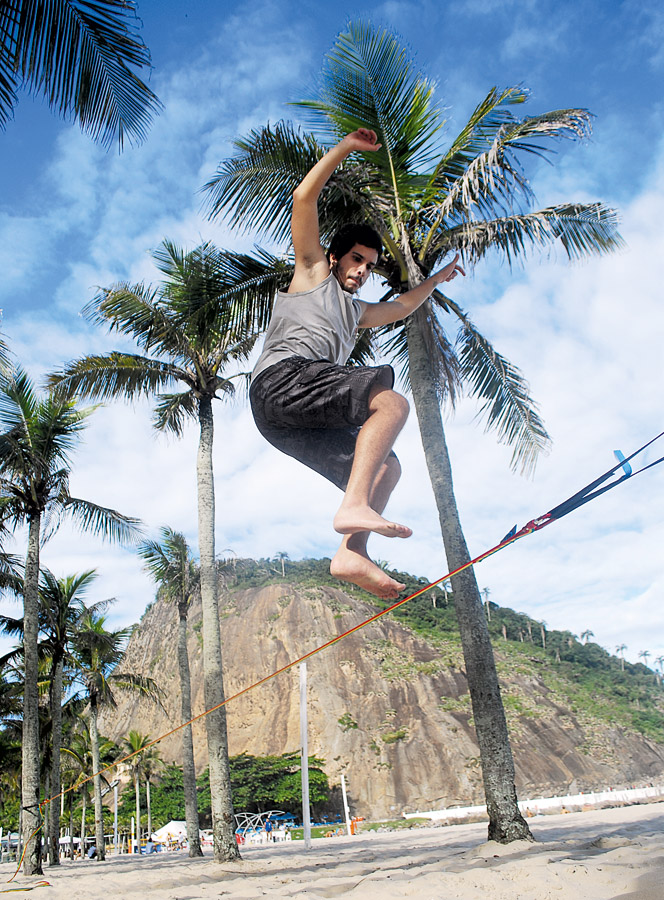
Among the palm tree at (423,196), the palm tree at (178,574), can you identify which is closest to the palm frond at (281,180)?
the palm tree at (423,196)

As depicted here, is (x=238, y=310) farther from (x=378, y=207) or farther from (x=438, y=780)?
(x=438, y=780)

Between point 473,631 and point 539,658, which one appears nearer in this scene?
point 473,631

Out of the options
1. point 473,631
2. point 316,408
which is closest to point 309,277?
point 316,408

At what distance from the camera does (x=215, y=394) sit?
458 inches

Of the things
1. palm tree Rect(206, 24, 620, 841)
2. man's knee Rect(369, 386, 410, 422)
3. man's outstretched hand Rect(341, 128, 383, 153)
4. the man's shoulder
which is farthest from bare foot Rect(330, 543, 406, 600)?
palm tree Rect(206, 24, 620, 841)

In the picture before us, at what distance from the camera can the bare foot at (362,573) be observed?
6.16 ft

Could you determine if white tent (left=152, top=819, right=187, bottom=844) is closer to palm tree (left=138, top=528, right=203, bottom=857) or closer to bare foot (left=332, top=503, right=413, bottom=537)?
palm tree (left=138, top=528, right=203, bottom=857)

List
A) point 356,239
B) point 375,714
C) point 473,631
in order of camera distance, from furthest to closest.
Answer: point 375,714 → point 473,631 → point 356,239

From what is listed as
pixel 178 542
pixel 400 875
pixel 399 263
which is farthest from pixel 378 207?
A: pixel 178 542

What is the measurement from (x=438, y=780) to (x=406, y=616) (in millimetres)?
19974

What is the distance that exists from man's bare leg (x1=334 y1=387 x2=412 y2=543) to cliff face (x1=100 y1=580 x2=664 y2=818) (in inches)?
1804

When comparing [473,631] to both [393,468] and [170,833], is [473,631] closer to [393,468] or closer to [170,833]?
[393,468]

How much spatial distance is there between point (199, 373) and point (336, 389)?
963 centimetres

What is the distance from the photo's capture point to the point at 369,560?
1987 millimetres
